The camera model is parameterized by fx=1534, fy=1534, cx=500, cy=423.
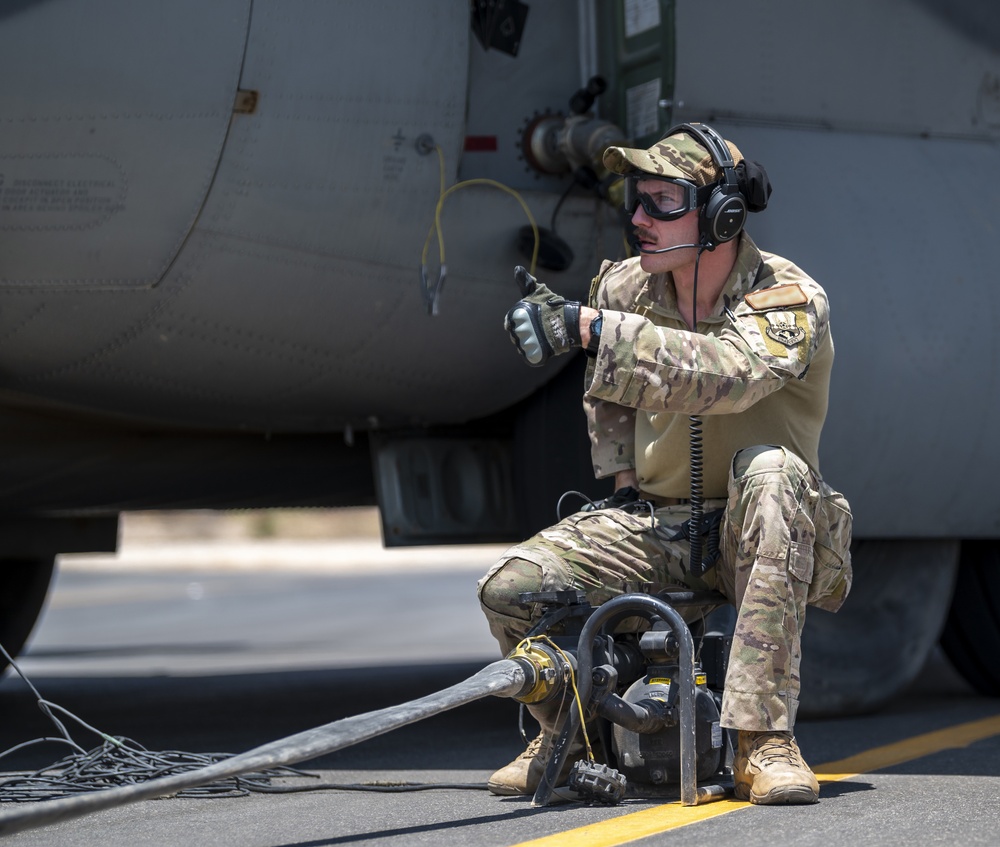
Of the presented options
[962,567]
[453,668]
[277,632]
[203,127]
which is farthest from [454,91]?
[277,632]

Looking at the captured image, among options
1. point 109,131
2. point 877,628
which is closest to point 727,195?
point 109,131

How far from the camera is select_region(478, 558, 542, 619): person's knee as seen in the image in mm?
3541

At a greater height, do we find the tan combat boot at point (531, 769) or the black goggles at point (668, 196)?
the black goggles at point (668, 196)

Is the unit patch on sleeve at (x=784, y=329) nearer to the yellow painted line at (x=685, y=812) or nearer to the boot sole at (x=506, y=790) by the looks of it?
the yellow painted line at (x=685, y=812)

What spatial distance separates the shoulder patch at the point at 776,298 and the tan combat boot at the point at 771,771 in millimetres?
961

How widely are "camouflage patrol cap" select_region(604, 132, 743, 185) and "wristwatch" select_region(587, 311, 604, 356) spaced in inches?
20.9

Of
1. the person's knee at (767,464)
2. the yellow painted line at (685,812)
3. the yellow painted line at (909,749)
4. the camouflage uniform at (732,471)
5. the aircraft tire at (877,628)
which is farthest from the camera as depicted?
the aircraft tire at (877,628)

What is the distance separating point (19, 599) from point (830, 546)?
4.69 metres

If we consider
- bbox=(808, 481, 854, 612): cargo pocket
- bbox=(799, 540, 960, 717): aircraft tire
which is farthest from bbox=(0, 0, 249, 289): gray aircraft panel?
bbox=(799, 540, 960, 717): aircraft tire

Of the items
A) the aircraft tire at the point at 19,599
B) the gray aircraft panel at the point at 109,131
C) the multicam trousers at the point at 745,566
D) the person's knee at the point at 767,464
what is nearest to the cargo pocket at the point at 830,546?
the multicam trousers at the point at 745,566

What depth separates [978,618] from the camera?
595 centimetres

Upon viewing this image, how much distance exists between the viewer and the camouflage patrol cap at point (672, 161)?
3.68 metres

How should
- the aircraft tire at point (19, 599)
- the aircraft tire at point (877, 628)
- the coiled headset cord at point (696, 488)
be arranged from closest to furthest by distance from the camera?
the coiled headset cord at point (696, 488) → the aircraft tire at point (877, 628) → the aircraft tire at point (19, 599)

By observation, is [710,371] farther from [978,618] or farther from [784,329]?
[978,618]
